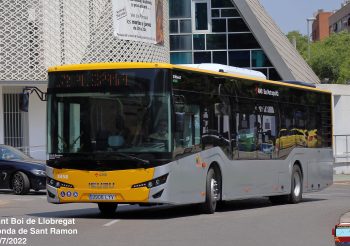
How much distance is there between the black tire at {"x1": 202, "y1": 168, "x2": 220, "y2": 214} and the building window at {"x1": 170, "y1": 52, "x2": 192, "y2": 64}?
34.0m

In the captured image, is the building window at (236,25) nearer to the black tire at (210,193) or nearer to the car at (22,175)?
the car at (22,175)

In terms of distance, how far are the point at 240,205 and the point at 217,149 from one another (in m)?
4.35

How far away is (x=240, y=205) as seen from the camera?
2231 centimetres

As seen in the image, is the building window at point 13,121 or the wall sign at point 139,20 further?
the wall sign at point 139,20

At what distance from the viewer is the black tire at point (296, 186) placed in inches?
909

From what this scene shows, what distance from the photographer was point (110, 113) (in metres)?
16.5

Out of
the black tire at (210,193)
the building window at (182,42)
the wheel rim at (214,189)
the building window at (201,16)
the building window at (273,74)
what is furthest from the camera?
the building window at (273,74)

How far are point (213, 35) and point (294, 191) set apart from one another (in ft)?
95.9

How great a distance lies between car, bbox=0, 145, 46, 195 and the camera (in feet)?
85.6

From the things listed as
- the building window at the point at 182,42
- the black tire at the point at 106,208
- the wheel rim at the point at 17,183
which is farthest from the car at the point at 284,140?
the building window at the point at 182,42

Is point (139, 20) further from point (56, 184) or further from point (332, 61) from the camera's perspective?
point (332, 61)

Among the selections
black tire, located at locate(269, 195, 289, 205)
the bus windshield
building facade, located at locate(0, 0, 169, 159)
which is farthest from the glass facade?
the bus windshield

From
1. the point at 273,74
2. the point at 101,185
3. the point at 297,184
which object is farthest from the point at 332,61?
the point at 101,185

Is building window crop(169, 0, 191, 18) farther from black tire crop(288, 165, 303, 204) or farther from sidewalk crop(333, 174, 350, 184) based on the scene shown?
black tire crop(288, 165, 303, 204)
